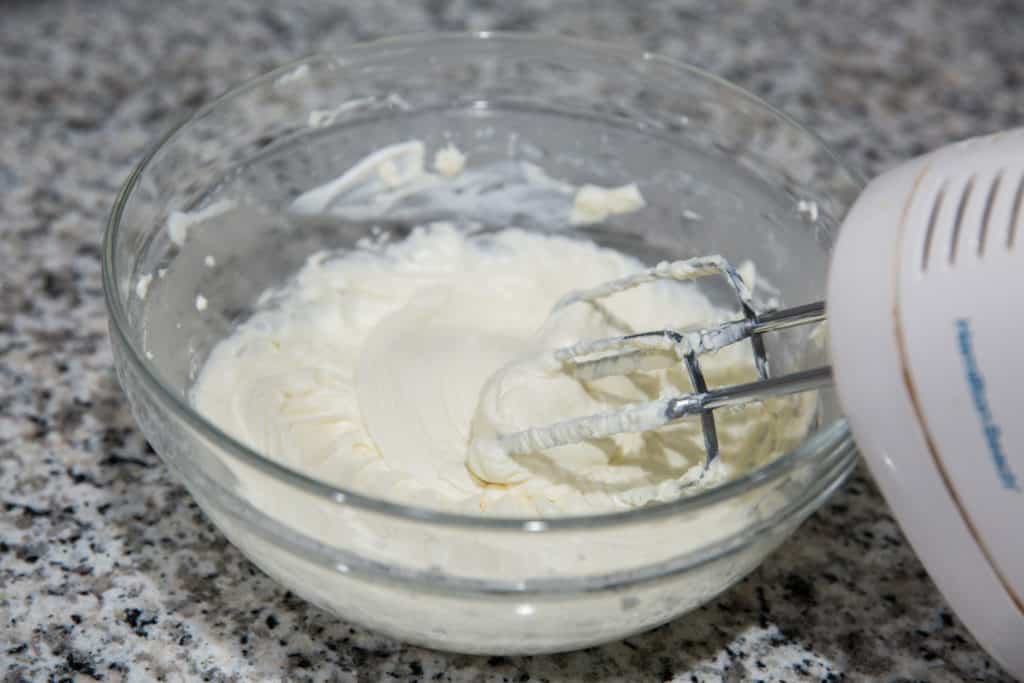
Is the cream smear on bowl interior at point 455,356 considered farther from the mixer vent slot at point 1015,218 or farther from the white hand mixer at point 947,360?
the mixer vent slot at point 1015,218

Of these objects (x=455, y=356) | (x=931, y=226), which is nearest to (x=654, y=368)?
(x=455, y=356)

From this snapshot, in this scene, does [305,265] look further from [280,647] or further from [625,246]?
[280,647]

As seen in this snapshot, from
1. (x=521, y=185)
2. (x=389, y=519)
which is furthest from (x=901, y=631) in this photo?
(x=521, y=185)

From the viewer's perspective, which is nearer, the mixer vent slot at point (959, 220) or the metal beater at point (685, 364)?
the mixer vent slot at point (959, 220)

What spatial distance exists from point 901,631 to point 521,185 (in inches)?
Result: 26.0

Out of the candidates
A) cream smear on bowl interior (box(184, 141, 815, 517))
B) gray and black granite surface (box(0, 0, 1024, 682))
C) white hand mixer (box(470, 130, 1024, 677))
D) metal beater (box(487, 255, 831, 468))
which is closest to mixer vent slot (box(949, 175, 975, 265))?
white hand mixer (box(470, 130, 1024, 677))

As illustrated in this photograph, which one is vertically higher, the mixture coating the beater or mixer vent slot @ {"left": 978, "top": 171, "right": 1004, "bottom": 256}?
mixer vent slot @ {"left": 978, "top": 171, "right": 1004, "bottom": 256}

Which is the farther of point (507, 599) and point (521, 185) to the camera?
point (521, 185)

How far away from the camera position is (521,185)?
141 centimetres

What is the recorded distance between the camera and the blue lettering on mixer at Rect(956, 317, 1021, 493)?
0.76 meters

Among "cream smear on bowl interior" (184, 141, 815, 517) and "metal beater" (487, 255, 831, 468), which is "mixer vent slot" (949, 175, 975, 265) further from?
"cream smear on bowl interior" (184, 141, 815, 517)

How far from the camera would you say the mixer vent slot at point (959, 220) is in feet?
2.54

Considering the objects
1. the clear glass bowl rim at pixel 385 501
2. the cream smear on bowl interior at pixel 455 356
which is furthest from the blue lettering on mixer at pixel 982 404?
the cream smear on bowl interior at pixel 455 356

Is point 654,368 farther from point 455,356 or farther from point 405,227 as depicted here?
point 405,227
